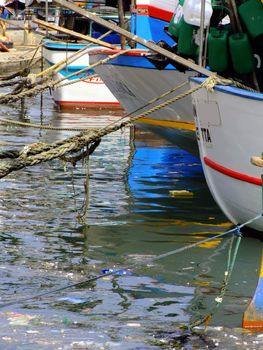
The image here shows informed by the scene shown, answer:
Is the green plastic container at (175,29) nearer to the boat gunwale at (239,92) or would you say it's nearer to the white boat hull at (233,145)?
the white boat hull at (233,145)

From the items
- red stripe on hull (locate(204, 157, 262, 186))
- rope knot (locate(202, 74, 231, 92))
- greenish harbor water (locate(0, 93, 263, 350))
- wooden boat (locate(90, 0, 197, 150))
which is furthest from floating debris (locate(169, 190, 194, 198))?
rope knot (locate(202, 74, 231, 92))

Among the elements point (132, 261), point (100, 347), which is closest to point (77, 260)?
point (132, 261)

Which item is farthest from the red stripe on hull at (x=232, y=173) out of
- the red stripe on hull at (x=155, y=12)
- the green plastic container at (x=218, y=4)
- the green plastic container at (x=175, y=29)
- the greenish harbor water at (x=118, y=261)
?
the red stripe on hull at (x=155, y=12)

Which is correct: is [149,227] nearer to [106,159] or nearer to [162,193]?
[162,193]

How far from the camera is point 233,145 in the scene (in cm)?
966

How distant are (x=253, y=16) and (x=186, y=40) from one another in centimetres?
129

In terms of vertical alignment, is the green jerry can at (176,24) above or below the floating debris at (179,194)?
above

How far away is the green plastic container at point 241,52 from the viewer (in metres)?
9.83

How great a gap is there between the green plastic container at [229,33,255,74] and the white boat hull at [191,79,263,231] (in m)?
0.46

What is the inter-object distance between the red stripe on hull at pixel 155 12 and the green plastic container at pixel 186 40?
18.6 feet

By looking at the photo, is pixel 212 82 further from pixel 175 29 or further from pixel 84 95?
pixel 84 95

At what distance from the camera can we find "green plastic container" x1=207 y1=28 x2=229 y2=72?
32.8 feet

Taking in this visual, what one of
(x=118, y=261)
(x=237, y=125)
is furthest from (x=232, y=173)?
(x=118, y=261)

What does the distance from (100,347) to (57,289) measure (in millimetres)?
1355
